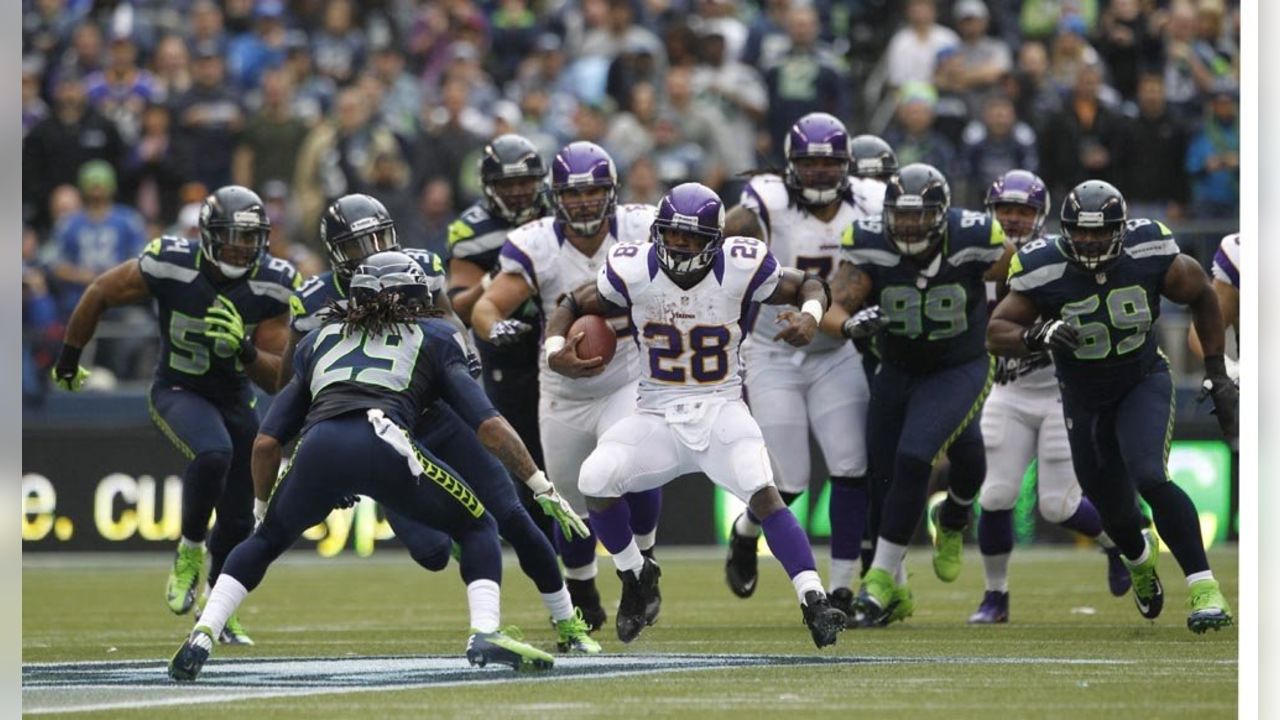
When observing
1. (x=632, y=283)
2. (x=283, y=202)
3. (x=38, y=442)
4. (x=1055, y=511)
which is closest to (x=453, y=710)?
(x=632, y=283)

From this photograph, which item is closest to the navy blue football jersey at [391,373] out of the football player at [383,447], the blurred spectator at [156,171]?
the football player at [383,447]

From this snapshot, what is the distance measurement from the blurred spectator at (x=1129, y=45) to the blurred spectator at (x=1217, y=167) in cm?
93

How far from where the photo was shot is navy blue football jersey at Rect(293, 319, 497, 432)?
6.44m

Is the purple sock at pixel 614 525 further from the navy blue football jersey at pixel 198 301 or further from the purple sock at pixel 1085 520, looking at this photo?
the purple sock at pixel 1085 520

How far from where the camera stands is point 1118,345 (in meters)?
7.66

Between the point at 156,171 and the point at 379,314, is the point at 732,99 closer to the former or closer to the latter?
the point at 156,171

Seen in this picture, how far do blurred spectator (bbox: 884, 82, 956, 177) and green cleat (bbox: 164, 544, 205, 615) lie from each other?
5.93 metres

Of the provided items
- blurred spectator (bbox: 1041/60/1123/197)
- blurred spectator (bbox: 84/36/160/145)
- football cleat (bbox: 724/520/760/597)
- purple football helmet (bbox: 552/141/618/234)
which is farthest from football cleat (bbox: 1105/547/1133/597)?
blurred spectator (bbox: 84/36/160/145)

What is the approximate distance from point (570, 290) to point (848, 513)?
4.79 ft

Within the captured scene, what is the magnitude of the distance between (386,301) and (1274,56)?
3.16 m

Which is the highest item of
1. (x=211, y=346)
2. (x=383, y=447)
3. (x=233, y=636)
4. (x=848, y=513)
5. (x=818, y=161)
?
(x=818, y=161)

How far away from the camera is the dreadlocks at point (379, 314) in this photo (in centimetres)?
657

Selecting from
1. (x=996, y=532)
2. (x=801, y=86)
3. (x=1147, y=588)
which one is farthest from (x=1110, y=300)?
(x=801, y=86)

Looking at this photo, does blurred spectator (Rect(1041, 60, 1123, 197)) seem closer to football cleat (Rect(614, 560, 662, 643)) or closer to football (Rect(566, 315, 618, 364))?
football (Rect(566, 315, 618, 364))
